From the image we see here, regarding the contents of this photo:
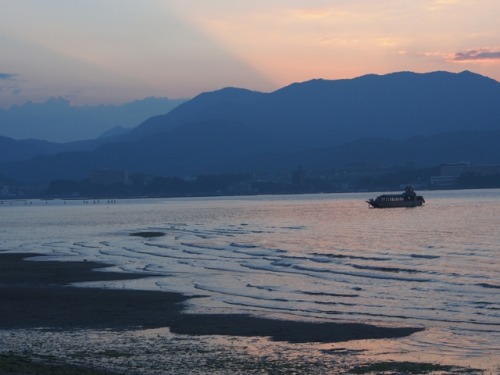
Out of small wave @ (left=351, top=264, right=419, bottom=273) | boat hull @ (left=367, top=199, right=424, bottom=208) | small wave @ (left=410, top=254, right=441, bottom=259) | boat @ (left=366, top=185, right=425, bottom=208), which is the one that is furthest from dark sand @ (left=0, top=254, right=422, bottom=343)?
boat @ (left=366, top=185, right=425, bottom=208)

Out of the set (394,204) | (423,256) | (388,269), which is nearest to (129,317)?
(388,269)

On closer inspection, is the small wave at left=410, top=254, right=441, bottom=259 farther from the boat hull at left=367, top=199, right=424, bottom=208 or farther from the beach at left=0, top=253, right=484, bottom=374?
the boat hull at left=367, top=199, right=424, bottom=208

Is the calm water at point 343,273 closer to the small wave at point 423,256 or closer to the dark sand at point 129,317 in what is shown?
the small wave at point 423,256

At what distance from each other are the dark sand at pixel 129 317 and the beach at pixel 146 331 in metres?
0.03

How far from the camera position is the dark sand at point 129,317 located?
893 inches

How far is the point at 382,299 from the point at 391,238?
33.1 m

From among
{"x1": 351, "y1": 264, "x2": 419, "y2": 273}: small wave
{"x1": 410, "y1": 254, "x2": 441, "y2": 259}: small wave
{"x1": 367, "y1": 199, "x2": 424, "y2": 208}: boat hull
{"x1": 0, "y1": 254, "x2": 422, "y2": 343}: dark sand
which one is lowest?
{"x1": 0, "y1": 254, "x2": 422, "y2": 343}: dark sand

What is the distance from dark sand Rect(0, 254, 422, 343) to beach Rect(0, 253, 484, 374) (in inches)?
1.0

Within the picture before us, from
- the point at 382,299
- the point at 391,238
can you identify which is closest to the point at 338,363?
the point at 382,299

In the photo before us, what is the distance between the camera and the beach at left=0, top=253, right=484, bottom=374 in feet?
61.5

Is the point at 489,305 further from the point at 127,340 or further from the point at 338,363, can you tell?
the point at 127,340

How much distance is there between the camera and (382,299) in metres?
28.6

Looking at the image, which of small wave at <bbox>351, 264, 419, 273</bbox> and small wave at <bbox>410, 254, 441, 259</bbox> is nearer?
small wave at <bbox>351, 264, 419, 273</bbox>

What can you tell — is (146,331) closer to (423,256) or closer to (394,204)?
(423,256)
